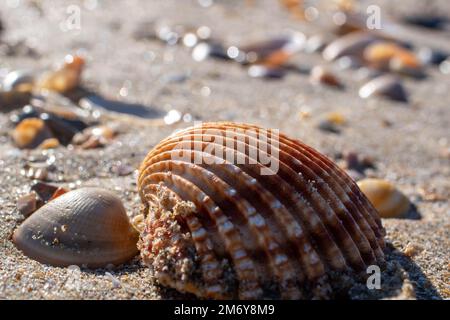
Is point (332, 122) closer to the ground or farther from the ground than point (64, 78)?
closer to the ground

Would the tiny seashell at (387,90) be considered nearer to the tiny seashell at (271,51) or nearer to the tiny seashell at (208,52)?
the tiny seashell at (271,51)

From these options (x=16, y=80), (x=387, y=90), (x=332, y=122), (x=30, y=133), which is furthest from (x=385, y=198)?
(x=16, y=80)

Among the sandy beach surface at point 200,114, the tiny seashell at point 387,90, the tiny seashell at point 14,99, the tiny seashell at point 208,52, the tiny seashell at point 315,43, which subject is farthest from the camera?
the tiny seashell at point 315,43

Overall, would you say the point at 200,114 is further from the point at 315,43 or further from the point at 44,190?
the point at 315,43

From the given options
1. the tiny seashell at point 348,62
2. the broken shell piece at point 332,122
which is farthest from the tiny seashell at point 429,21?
the broken shell piece at point 332,122

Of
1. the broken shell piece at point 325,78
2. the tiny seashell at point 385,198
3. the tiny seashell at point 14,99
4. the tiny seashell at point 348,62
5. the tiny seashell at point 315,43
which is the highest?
the tiny seashell at point 315,43

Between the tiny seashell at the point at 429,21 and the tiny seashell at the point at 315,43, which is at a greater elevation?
the tiny seashell at the point at 429,21

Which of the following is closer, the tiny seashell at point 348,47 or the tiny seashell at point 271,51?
the tiny seashell at point 271,51

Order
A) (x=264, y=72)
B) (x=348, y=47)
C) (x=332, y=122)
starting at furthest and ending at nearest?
(x=348, y=47) → (x=264, y=72) → (x=332, y=122)
